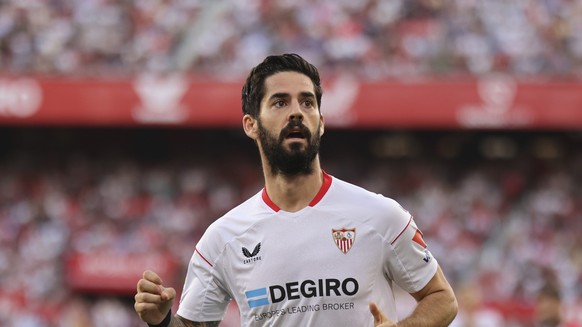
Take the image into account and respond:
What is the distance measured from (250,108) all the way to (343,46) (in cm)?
1236

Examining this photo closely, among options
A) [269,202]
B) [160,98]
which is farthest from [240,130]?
[269,202]

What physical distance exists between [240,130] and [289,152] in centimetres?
1579

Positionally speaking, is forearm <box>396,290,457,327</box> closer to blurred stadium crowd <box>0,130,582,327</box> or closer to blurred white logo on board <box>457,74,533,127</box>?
blurred stadium crowd <box>0,130,582,327</box>

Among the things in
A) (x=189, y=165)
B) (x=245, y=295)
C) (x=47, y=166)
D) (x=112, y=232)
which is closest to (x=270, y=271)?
(x=245, y=295)

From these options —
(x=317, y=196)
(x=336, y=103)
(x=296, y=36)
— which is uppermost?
(x=296, y=36)

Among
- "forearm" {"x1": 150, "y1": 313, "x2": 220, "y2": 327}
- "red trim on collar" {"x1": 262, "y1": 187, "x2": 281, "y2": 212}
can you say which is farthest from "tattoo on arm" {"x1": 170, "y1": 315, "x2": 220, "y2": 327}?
"red trim on collar" {"x1": 262, "y1": 187, "x2": 281, "y2": 212}

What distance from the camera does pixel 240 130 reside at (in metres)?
20.0

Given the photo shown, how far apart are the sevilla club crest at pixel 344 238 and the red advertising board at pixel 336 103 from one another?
12351 mm

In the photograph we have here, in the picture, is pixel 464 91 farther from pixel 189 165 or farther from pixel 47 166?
pixel 47 166

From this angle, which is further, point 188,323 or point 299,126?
point 188,323

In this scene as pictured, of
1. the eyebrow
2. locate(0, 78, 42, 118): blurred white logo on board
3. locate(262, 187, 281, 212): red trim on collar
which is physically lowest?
locate(262, 187, 281, 212): red trim on collar

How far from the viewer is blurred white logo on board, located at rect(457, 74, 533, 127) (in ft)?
53.3

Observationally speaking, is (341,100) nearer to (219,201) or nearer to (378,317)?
(219,201)

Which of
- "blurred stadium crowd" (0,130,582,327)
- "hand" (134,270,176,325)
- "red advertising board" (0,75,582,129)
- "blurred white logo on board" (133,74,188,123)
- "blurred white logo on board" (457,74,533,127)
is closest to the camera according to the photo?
"hand" (134,270,176,325)
